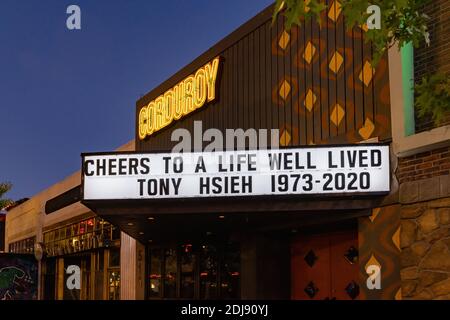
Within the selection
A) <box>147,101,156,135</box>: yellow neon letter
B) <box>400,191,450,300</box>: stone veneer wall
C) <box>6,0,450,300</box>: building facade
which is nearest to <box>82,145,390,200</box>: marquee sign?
<box>6,0,450,300</box>: building facade

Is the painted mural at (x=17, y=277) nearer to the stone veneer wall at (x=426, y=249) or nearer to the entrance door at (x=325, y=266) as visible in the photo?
the entrance door at (x=325, y=266)

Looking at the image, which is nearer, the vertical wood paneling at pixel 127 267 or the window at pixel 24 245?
the vertical wood paneling at pixel 127 267

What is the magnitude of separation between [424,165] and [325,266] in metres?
4.56

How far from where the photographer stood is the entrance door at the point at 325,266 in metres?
14.6

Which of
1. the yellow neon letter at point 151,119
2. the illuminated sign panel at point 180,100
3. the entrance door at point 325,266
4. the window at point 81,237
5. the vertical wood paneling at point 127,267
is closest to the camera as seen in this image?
the entrance door at point 325,266

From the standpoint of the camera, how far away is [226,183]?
13.1 metres

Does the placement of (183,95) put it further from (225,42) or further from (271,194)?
(271,194)

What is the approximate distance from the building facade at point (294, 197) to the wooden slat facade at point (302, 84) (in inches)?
1.3

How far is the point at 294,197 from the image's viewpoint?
12719 millimetres

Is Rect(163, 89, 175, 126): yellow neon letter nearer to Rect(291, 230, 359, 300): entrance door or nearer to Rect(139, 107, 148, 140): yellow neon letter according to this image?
Rect(139, 107, 148, 140): yellow neon letter

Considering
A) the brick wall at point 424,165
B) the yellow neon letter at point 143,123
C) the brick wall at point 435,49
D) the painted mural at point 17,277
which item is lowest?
the painted mural at point 17,277

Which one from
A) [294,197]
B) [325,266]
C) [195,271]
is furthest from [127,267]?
[294,197]

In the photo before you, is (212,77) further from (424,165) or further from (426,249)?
(426,249)

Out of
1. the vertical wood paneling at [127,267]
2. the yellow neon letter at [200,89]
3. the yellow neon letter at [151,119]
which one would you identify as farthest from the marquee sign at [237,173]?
the vertical wood paneling at [127,267]
